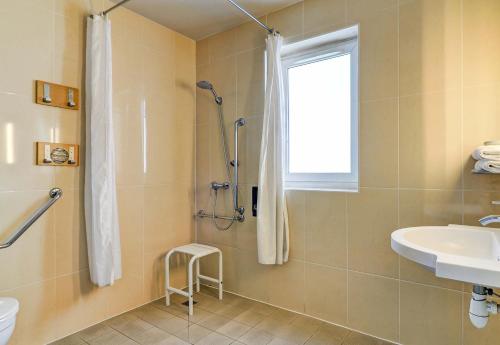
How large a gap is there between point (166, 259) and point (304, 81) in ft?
5.65

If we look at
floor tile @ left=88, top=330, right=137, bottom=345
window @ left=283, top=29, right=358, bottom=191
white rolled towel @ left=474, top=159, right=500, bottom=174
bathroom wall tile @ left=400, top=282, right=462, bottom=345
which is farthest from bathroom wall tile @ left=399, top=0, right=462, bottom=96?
floor tile @ left=88, top=330, right=137, bottom=345

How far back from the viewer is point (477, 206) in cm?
151

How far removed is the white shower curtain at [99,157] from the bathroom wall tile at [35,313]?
10.2 inches

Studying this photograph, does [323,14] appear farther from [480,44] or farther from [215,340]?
[215,340]

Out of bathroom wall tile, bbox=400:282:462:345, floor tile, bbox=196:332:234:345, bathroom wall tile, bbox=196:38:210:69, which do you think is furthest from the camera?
bathroom wall tile, bbox=196:38:210:69

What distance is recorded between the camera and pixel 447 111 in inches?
62.8

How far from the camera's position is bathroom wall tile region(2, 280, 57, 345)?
169cm

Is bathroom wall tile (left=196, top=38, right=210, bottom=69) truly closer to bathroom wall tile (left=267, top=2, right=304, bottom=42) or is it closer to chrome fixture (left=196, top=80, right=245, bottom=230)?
chrome fixture (left=196, top=80, right=245, bottom=230)

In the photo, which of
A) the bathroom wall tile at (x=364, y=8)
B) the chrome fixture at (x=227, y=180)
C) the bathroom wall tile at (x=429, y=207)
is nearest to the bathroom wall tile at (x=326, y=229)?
the bathroom wall tile at (x=429, y=207)

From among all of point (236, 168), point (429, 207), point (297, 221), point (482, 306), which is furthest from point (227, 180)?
point (482, 306)

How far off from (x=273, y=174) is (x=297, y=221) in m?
0.38

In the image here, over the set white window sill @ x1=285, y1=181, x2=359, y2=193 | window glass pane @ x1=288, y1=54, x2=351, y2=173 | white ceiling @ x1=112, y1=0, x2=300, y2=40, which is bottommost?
white window sill @ x1=285, y1=181, x2=359, y2=193

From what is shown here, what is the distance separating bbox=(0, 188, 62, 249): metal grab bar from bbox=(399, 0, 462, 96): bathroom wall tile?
213 cm

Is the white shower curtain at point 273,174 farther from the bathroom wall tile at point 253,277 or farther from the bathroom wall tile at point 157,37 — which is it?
the bathroom wall tile at point 157,37
